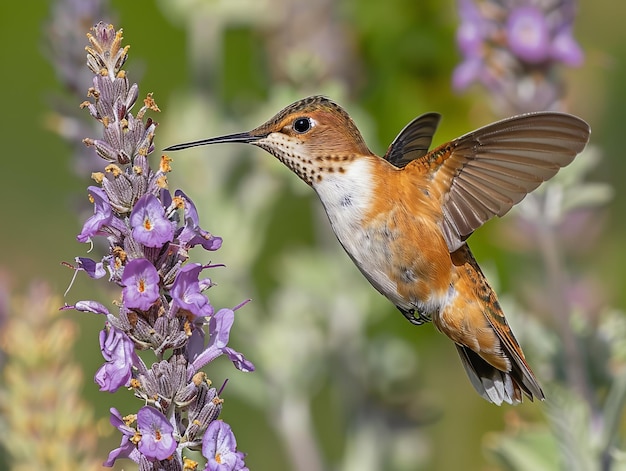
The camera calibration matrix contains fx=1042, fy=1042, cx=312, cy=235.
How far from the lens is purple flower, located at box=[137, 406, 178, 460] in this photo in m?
1.58

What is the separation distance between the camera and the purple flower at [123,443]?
1.63 m

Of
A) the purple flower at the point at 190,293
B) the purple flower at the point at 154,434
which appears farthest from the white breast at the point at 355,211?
the purple flower at the point at 154,434

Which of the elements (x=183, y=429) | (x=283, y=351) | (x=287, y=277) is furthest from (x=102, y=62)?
(x=287, y=277)

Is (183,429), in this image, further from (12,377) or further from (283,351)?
(283,351)

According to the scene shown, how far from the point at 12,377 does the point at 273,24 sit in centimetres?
228

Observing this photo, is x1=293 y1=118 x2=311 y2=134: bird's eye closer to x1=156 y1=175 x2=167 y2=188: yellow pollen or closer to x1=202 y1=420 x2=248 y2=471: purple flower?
x1=156 y1=175 x2=167 y2=188: yellow pollen

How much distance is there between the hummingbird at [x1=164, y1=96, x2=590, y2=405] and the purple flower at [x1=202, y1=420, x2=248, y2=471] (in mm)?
848

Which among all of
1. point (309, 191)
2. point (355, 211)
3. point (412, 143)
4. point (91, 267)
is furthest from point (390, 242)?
point (309, 191)

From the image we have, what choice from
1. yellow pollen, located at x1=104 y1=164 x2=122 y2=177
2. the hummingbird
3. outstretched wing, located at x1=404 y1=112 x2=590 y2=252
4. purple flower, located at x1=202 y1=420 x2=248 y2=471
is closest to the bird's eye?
the hummingbird

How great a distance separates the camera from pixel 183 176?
3.99 meters

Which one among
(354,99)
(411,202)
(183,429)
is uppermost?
(354,99)

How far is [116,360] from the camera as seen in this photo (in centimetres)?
164

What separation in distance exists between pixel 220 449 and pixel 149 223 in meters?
0.37

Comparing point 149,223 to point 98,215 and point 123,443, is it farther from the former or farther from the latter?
point 123,443
